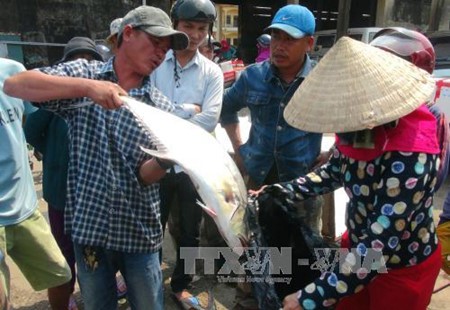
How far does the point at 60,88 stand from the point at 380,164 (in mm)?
1131

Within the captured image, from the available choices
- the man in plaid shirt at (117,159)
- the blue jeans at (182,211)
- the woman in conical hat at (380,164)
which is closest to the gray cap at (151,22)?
the man in plaid shirt at (117,159)

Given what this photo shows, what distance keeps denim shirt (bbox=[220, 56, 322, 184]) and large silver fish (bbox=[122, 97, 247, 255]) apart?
0.97 meters

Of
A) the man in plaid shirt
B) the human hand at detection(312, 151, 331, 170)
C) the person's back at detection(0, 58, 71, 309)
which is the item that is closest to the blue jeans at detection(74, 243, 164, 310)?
the man in plaid shirt

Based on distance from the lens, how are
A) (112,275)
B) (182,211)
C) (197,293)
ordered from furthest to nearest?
(197,293), (182,211), (112,275)

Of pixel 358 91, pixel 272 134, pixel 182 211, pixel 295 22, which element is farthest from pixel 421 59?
pixel 182 211

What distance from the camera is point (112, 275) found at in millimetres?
1860

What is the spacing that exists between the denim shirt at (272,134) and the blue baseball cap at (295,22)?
0.69ft

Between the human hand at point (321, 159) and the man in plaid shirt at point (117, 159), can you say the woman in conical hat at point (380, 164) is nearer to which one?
the man in plaid shirt at point (117, 159)

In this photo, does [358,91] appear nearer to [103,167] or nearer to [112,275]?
[103,167]

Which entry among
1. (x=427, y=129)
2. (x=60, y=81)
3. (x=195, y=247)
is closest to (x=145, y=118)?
(x=60, y=81)

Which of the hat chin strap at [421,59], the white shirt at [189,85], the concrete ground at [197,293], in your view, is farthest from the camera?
the concrete ground at [197,293]

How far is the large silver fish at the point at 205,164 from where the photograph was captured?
4.38 feet

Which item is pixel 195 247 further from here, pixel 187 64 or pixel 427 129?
pixel 427 129

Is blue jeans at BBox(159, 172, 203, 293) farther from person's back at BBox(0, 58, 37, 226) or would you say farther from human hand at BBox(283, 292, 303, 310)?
human hand at BBox(283, 292, 303, 310)
